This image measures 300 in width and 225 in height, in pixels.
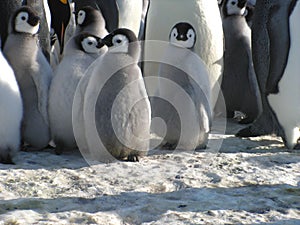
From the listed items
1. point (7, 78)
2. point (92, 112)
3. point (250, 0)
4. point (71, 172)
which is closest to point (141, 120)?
point (92, 112)

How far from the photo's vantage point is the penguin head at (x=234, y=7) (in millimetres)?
5103

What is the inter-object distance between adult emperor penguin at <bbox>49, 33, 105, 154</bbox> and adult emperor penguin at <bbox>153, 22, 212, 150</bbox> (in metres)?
0.44

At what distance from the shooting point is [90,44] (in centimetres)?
389

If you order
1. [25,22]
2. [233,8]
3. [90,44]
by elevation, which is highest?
[233,8]

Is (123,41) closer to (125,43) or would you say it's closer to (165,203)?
(125,43)

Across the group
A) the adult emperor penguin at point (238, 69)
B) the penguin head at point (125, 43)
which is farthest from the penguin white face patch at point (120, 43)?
the adult emperor penguin at point (238, 69)

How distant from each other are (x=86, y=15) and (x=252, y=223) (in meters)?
2.08

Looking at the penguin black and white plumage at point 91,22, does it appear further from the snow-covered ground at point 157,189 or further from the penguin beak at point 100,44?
the snow-covered ground at point 157,189

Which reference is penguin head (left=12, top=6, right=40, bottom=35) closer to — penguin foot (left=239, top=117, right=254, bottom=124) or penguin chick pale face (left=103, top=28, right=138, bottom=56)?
penguin chick pale face (left=103, top=28, right=138, bottom=56)

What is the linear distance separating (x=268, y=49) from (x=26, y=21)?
1.71 meters

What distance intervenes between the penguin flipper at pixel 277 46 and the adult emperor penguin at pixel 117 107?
933mm

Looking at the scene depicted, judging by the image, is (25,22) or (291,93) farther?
(291,93)

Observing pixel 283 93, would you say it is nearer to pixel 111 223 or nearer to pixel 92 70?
pixel 92 70

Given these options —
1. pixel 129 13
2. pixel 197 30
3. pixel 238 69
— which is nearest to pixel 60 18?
pixel 129 13
